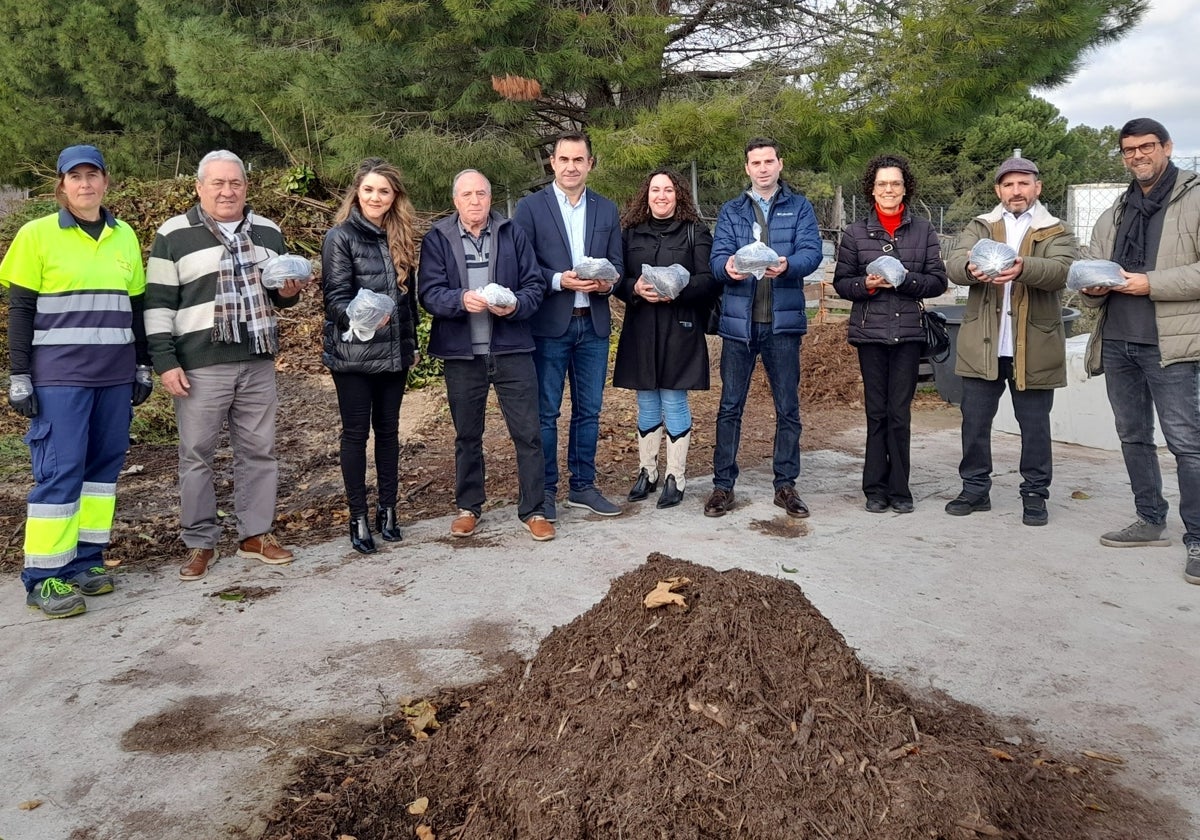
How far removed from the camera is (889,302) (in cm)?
523

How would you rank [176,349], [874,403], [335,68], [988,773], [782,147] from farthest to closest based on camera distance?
1. [335,68]
2. [782,147]
3. [874,403]
4. [176,349]
5. [988,773]

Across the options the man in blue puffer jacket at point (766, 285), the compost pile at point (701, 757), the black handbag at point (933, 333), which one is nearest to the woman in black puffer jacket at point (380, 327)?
the man in blue puffer jacket at point (766, 285)

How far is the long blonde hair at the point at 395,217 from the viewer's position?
4.72m

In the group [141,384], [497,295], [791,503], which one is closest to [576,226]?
[497,295]

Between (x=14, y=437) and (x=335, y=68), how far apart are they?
485 cm

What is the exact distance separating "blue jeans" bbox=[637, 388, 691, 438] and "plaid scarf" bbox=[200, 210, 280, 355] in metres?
2.07

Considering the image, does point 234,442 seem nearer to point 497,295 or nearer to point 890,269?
point 497,295

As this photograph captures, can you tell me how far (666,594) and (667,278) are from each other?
8.11 feet

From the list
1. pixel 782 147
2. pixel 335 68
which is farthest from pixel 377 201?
pixel 335 68

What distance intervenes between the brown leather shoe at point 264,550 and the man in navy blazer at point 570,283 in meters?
1.35

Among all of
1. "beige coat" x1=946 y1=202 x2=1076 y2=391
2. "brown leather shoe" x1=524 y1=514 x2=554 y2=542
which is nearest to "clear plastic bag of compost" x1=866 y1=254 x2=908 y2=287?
"beige coat" x1=946 y1=202 x2=1076 y2=391

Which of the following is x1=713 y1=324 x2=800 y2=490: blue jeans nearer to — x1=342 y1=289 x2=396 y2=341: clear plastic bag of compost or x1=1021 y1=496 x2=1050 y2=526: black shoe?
x1=1021 y1=496 x2=1050 y2=526: black shoe

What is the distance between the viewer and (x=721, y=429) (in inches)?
217

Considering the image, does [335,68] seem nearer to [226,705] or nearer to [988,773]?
[226,705]
